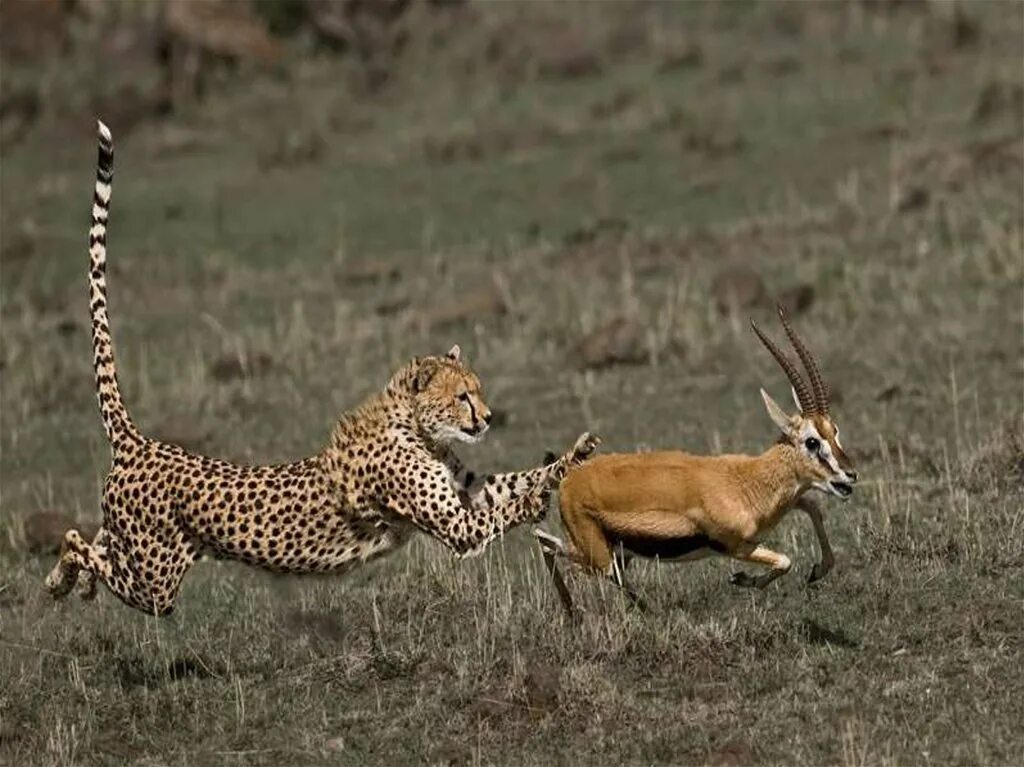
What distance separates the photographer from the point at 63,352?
19156 mm

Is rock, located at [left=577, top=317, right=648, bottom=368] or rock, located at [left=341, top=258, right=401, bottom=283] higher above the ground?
rock, located at [left=341, top=258, right=401, bottom=283]

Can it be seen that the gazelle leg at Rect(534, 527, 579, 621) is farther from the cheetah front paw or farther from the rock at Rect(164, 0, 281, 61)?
the rock at Rect(164, 0, 281, 61)

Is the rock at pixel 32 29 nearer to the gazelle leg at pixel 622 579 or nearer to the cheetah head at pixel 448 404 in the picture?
the cheetah head at pixel 448 404

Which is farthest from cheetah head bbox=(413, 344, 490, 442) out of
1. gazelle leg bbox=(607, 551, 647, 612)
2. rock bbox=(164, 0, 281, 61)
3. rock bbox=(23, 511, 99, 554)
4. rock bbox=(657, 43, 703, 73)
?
rock bbox=(164, 0, 281, 61)

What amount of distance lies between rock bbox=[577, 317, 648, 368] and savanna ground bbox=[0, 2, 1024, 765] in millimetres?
75

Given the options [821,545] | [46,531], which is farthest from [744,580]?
[46,531]

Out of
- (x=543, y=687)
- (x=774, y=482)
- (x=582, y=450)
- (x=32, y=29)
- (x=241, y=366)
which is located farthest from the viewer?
(x=32, y=29)

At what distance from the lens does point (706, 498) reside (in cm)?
909

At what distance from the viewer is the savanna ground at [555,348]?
355 inches

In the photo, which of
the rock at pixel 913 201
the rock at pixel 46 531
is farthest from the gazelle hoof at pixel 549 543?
the rock at pixel 913 201

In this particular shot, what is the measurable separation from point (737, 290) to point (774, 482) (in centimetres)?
952

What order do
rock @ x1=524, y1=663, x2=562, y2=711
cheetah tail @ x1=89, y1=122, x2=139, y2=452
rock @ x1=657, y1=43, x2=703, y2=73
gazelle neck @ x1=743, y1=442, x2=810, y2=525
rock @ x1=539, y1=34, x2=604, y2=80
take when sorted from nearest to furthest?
1. rock @ x1=524, y1=663, x2=562, y2=711
2. gazelle neck @ x1=743, y1=442, x2=810, y2=525
3. cheetah tail @ x1=89, y1=122, x2=139, y2=452
4. rock @ x1=657, y1=43, x2=703, y2=73
5. rock @ x1=539, y1=34, x2=604, y2=80

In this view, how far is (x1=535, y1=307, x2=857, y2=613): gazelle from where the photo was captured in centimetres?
909

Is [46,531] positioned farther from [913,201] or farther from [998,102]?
[998,102]
